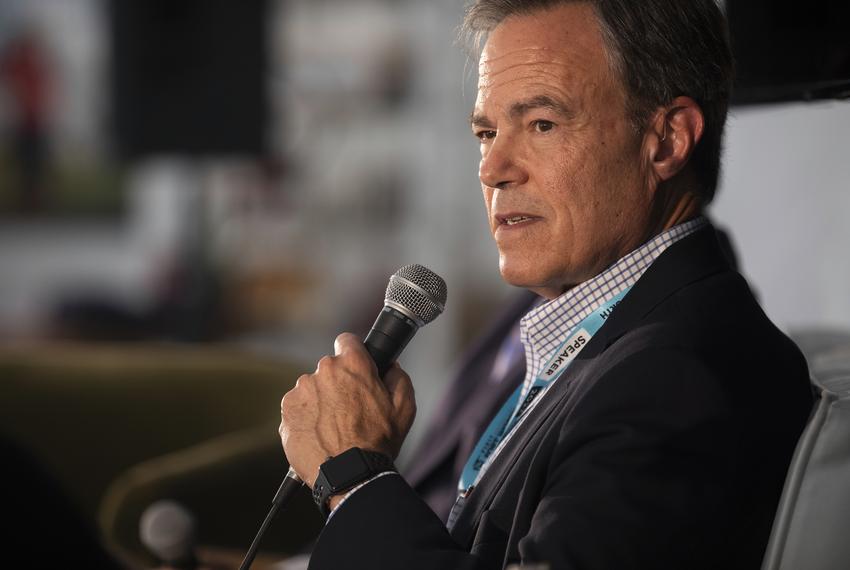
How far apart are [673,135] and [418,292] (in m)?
0.37

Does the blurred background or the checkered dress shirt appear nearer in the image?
the checkered dress shirt

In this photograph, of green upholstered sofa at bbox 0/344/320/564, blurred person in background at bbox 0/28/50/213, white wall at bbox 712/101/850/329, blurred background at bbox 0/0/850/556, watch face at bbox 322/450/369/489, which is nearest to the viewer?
watch face at bbox 322/450/369/489

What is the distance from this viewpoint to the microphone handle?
3.99 ft

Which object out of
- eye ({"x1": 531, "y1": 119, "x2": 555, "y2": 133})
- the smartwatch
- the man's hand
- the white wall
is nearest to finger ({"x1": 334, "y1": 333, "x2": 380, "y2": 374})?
the man's hand

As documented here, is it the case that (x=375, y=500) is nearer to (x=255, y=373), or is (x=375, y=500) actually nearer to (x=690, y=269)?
(x=690, y=269)

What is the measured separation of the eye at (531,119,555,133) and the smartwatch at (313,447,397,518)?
46 centimetres

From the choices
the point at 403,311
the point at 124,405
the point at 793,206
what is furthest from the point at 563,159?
the point at 124,405

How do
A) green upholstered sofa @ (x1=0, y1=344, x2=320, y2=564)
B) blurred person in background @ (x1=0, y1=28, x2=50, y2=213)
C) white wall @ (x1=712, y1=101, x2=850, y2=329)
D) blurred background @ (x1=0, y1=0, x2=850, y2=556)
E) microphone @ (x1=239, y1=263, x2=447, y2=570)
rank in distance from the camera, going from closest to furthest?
1. microphone @ (x1=239, y1=263, x2=447, y2=570)
2. white wall @ (x1=712, y1=101, x2=850, y2=329)
3. green upholstered sofa @ (x1=0, y1=344, x2=320, y2=564)
4. blurred background @ (x1=0, y1=0, x2=850, y2=556)
5. blurred person in background @ (x1=0, y1=28, x2=50, y2=213)

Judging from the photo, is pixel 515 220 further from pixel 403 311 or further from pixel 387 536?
pixel 387 536

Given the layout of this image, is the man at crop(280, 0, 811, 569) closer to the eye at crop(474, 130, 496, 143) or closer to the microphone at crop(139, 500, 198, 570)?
the eye at crop(474, 130, 496, 143)

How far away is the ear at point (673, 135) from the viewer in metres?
1.25

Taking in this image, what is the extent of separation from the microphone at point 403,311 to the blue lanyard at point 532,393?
161 millimetres

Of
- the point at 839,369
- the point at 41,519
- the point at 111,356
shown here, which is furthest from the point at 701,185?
the point at 111,356

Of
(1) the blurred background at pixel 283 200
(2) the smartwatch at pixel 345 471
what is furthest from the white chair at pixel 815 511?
(1) the blurred background at pixel 283 200
